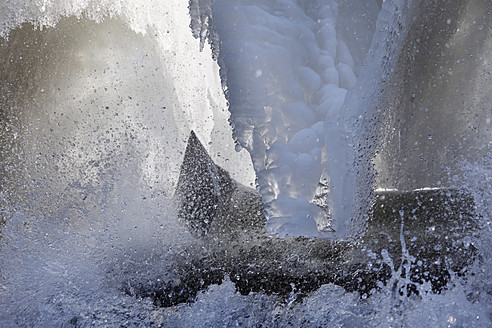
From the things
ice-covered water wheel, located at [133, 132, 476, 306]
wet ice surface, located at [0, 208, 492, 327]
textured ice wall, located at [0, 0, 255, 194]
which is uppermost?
textured ice wall, located at [0, 0, 255, 194]

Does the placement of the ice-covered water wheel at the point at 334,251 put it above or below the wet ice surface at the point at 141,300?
above

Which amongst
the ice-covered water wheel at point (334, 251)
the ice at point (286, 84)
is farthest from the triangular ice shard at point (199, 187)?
the ice at point (286, 84)

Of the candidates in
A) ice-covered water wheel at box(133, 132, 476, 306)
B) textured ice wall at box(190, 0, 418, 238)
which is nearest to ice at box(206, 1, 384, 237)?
textured ice wall at box(190, 0, 418, 238)

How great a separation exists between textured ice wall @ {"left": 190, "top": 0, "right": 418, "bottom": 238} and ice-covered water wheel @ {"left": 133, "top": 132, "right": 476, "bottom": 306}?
0.82ft

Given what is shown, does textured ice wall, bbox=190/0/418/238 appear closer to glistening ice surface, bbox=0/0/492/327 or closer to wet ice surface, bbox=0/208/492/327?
glistening ice surface, bbox=0/0/492/327

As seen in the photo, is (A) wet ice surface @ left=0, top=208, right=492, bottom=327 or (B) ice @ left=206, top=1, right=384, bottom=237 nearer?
(B) ice @ left=206, top=1, right=384, bottom=237

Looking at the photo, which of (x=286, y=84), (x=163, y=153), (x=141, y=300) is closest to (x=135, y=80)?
(x=163, y=153)

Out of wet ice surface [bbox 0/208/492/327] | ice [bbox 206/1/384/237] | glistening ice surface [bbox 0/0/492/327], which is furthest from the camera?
wet ice surface [bbox 0/208/492/327]

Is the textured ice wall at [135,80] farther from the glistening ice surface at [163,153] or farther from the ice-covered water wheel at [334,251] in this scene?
the ice-covered water wheel at [334,251]

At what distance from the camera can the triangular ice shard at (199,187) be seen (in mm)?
726

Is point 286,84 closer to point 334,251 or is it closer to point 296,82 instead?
point 296,82

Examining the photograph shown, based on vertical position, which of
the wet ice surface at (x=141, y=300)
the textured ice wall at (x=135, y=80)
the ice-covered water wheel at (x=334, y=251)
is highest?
the textured ice wall at (x=135, y=80)

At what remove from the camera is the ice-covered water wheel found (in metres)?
0.81

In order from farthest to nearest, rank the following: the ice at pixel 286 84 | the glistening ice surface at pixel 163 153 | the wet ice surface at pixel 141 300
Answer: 1. the wet ice surface at pixel 141 300
2. the glistening ice surface at pixel 163 153
3. the ice at pixel 286 84
